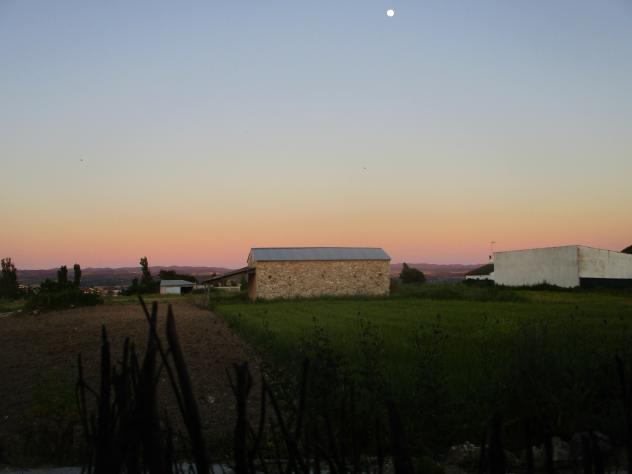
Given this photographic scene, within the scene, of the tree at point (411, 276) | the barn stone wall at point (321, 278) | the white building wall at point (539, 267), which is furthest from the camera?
the tree at point (411, 276)

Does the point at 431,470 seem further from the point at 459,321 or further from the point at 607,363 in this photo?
the point at 459,321

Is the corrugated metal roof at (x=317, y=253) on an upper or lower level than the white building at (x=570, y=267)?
upper

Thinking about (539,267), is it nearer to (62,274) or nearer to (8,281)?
(62,274)

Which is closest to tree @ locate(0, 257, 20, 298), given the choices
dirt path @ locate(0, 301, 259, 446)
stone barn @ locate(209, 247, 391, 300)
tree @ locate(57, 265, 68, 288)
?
tree @ locate(57, 265, 68, 288)

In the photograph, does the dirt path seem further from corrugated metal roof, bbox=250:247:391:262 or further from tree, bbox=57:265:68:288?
tree, bbox=57:265:68:288

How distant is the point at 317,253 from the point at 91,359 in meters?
30.4

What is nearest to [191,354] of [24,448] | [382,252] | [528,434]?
[24,448]

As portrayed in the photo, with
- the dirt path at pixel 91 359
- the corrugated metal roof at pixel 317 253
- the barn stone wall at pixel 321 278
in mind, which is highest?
the corrugated metal roof at pixel 317 253

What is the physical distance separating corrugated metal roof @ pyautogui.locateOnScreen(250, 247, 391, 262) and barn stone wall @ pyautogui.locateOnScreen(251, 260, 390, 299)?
353 millimetres

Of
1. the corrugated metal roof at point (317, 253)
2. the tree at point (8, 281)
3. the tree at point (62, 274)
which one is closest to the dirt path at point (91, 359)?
the corrugated metal roof at point (317, 253)

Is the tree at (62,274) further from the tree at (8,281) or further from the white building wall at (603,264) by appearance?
the white building wall at (603,264)

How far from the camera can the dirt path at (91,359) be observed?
26.0 ft

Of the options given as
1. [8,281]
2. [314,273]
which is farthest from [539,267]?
[8,281]

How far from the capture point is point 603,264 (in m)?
42.5
